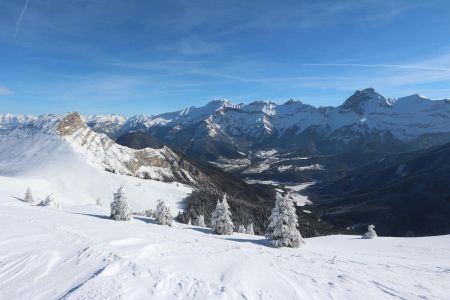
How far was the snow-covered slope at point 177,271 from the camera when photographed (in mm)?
21484

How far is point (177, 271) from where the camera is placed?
2419cm

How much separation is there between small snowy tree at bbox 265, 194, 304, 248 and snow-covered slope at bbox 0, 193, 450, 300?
8.28 metres

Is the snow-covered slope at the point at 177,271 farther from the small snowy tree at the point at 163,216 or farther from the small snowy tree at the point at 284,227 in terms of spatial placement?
the small snowy tree at the point at 163,216

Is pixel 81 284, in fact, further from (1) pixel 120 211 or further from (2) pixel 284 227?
(1) pixel 120 211

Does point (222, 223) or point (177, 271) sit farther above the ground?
point (222, 223)

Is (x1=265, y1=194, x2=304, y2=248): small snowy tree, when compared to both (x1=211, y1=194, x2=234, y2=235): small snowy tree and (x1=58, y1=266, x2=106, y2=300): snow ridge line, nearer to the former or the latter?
(x1=211, y1=194, x2=234, y2=235): small snowy tree

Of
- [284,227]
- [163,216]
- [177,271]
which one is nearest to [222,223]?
[163,216]

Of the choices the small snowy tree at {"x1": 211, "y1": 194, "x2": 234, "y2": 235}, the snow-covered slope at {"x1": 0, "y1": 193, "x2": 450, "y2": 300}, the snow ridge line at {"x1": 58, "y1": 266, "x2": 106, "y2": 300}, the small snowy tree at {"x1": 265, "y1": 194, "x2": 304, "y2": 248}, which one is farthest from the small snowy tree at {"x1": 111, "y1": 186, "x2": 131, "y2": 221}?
the snow ridge line at {"x1": 58, "y1": 266, "x2": 106, "y2": 300}

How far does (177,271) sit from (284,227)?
20.4 metres

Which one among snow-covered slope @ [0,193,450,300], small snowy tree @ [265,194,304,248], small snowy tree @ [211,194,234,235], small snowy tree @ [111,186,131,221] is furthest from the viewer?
small snowy tree @ [211,194,234,235]

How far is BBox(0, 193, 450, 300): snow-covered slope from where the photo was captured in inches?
846

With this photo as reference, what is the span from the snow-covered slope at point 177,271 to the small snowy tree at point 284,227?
8.28 meters

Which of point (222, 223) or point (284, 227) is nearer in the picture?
point (284, 227)

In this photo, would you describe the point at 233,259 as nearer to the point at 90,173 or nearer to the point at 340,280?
the point at 340,280
